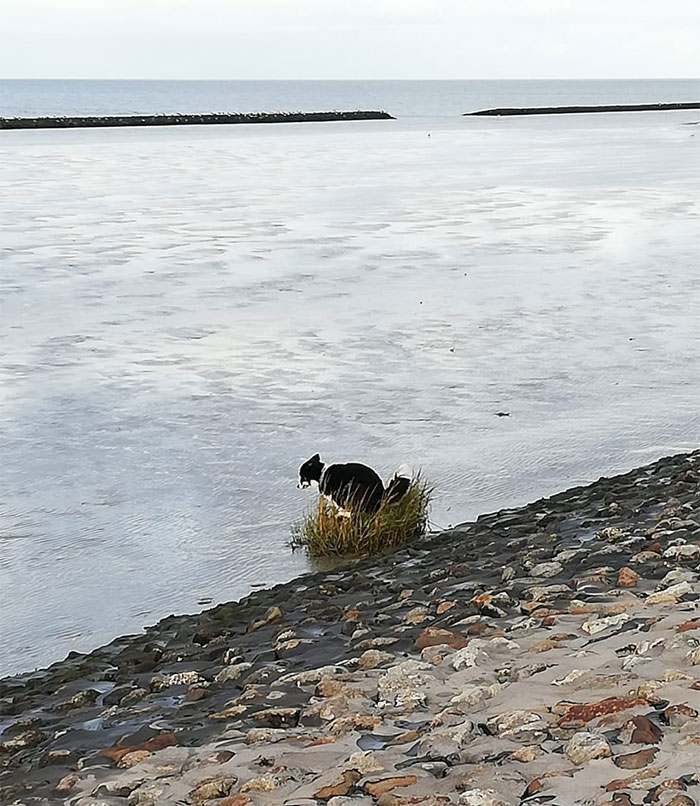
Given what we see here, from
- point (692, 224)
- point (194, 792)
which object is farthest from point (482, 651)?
point (692, 224)

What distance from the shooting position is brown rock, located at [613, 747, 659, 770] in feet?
13.3

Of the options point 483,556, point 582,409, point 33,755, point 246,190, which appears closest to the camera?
point 33,755

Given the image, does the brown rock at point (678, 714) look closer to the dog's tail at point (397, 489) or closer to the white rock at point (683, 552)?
the white rock at point (683, 552)

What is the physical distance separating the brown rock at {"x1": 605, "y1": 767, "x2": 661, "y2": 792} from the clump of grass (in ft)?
14.5

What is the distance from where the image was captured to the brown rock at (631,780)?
12.8 feet

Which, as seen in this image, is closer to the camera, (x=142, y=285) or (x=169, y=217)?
(x=142, y=285)

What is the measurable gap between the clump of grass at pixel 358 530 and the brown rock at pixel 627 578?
84.3 inches

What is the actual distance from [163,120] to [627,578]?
8892 cm

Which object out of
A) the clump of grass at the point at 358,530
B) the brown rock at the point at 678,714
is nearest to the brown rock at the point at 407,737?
the brown rock at the point at 678,714

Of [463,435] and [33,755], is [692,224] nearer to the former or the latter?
[463,435]

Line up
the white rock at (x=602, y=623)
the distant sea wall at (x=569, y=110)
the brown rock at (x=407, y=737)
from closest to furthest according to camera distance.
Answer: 1. the brown rock at (x=407, y=737)
2. the white rock at (x=602, y=623)
3. the distant sea wall at (x=569, y=110)

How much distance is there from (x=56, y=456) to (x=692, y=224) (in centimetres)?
1886

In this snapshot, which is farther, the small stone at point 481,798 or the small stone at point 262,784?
the small stone at point 262,784

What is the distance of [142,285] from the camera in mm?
18828
